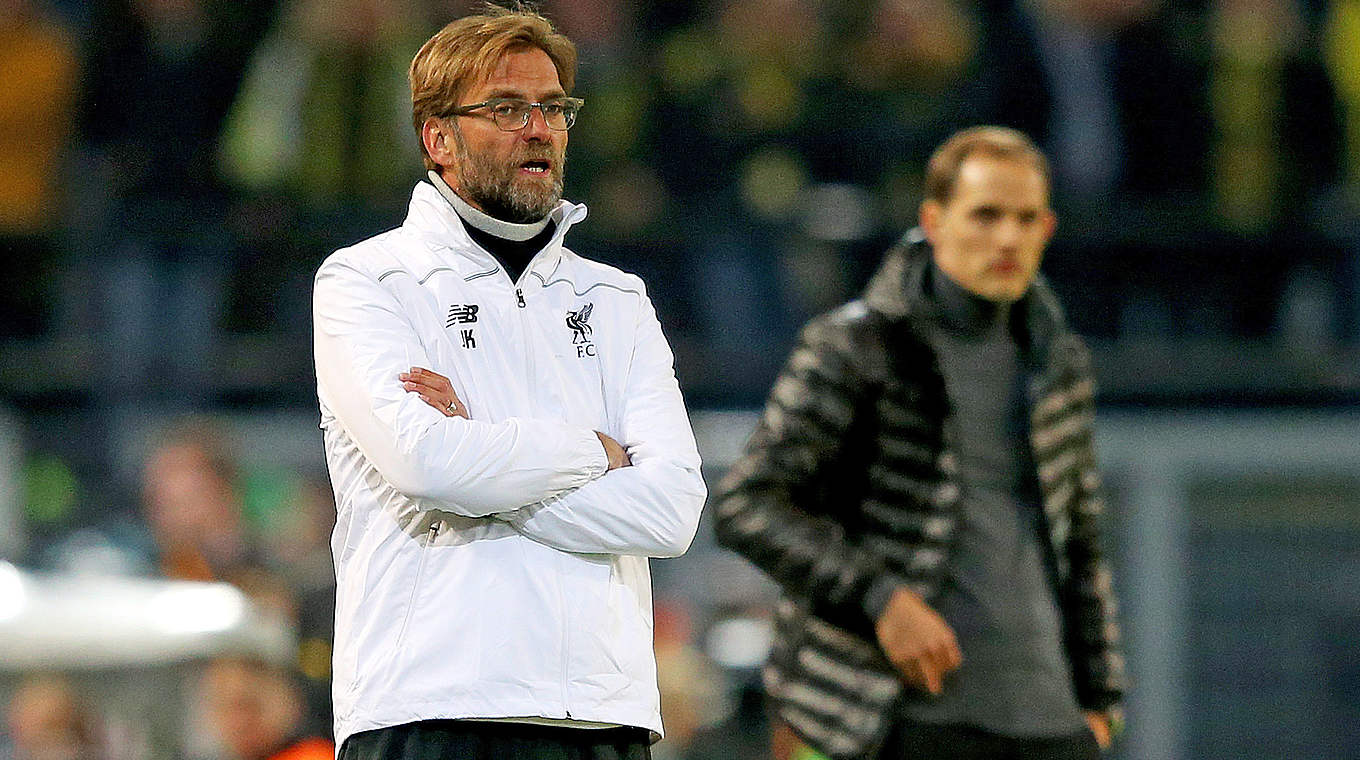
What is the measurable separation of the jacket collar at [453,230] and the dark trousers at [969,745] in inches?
58.8

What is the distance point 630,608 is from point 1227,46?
7.91 meters

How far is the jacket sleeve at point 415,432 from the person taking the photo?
3.62 meters

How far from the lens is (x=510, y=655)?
3.59 m

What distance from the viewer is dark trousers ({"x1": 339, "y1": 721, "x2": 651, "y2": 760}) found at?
11.8 ft

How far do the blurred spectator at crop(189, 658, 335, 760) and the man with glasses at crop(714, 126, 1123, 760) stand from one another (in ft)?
5.30

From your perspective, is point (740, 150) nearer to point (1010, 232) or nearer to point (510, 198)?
point (1010, 232)

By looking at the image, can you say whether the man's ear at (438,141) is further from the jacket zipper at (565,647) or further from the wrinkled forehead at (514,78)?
the jacket zipper at (565,647)

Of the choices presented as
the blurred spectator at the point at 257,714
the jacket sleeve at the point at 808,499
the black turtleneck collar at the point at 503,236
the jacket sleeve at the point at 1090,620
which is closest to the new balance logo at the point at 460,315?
the black turtleneck collar at the point at 503,236

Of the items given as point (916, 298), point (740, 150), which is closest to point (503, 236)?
point (916, 298)

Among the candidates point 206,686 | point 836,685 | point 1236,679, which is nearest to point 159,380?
point 206,686

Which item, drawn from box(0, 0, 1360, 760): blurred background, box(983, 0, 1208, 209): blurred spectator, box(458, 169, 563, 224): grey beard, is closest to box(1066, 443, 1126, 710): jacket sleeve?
box(458, 169, 563, 224): grey beard

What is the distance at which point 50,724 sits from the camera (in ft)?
22.4

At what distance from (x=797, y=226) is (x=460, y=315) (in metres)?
6.62

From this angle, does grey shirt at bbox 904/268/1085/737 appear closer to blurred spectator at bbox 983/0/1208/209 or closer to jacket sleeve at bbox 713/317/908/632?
jacket sleeve at bbox 713/317/908/632
